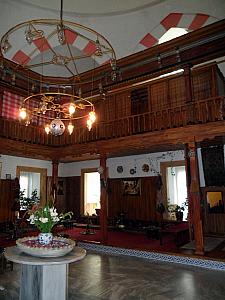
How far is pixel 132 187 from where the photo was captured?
12.1 meters

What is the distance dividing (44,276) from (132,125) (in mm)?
6329

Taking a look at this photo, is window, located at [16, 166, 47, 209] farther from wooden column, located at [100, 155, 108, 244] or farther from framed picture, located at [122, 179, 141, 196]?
wooden column, located at [100, 155, 108, 244]

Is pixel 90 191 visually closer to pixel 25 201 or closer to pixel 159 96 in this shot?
→ pixel 25 201

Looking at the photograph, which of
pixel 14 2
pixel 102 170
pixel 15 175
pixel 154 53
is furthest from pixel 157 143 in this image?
pixel 14 2

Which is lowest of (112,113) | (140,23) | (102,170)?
(102,170)

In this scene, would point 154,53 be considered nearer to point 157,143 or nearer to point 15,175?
point 157,143

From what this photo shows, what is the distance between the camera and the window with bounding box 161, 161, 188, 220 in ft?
37.0

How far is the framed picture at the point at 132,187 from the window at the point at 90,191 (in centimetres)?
191

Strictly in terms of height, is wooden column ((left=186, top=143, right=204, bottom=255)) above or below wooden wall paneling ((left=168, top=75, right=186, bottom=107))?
below

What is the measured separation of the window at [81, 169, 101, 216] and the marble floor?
259 inches

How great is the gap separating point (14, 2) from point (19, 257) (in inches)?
389

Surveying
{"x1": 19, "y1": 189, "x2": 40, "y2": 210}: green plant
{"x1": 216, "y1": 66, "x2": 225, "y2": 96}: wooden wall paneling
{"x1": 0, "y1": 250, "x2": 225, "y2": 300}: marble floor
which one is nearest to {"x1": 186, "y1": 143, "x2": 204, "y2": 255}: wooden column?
{"x1": 0, "y1": 250, "x2": 225, "y2": 300}: marble floor

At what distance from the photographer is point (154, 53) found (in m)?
8.76

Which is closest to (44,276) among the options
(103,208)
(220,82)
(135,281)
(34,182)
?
(135,281)
